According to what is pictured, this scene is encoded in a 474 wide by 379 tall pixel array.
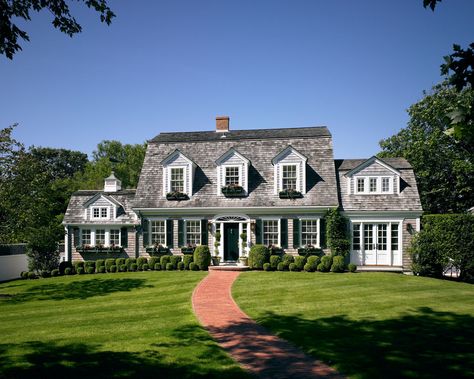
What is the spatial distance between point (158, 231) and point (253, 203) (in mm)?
6612

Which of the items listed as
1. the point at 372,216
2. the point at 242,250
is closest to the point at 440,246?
the point at 372,216

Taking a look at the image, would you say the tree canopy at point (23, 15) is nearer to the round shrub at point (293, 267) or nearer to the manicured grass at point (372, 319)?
the manicured grass at point (372, 319)

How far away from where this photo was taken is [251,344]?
29.9ft

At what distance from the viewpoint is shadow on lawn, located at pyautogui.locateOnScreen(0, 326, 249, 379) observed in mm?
A: 7387

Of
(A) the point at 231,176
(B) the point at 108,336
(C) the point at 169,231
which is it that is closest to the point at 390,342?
(B) the point at 108,336

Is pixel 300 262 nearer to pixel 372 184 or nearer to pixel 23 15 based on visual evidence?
pixel 372 184

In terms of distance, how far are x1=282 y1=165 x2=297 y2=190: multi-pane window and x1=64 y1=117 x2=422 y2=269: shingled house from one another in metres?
0.06

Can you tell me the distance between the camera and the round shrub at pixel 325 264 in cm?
2108

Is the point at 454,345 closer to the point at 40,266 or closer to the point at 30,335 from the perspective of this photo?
the point at 30,335

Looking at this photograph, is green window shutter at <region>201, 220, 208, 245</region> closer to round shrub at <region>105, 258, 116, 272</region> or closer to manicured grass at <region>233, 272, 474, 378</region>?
manicured grass at <region>233, 272, 474, 378</region>

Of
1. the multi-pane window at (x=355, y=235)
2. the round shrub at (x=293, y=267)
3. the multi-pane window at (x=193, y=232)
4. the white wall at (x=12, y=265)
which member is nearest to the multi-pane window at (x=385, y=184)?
the multi-pane window at (x=355, y=235)

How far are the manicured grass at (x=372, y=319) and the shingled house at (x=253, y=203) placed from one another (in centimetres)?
455

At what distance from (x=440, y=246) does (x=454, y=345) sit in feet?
41.6

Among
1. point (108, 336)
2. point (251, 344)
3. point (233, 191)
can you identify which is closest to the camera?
point (251, 344)
